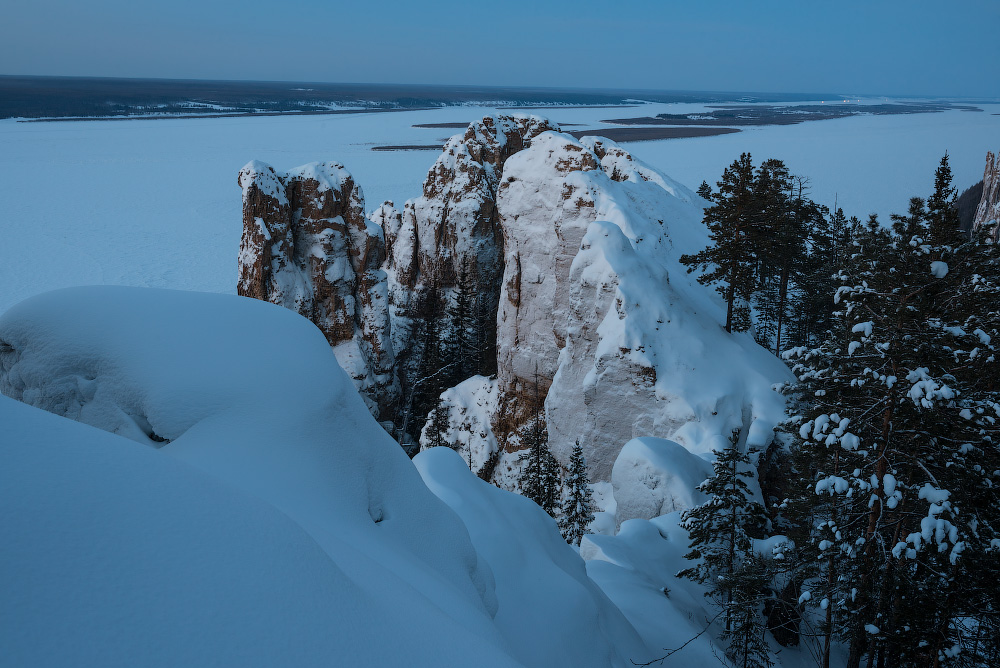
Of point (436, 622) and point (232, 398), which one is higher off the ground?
point (232, 398)

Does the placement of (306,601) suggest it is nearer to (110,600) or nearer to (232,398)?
(110,600)

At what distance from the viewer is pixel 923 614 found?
9.23m

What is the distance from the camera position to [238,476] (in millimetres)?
5969

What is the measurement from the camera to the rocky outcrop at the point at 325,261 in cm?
3334

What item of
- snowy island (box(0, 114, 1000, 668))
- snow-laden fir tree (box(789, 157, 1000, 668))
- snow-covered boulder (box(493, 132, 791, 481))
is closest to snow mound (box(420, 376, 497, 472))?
snow-covered boulder (box(493, 132, 791, 481))

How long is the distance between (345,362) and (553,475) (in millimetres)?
15875

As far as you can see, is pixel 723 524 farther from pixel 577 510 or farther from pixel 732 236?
pixel 732 236

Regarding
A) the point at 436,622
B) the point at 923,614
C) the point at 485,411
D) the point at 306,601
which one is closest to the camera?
the point at 306,601

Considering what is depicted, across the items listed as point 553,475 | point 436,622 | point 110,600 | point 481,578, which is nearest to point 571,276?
point 553,475

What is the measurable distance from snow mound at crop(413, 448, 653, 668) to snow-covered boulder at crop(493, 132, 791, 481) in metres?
11.3

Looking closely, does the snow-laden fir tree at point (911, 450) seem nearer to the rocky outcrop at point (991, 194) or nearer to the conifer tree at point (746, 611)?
the conifer tree at point (746, 611)

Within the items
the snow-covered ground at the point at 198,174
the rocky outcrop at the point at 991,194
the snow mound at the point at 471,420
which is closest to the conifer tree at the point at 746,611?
the snow mound at the point at 471,420

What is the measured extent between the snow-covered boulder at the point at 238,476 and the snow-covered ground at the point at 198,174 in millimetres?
45248

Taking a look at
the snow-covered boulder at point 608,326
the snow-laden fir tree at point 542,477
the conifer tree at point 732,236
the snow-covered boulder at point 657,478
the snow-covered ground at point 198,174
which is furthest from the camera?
the snow-covered ground at point 198,174
